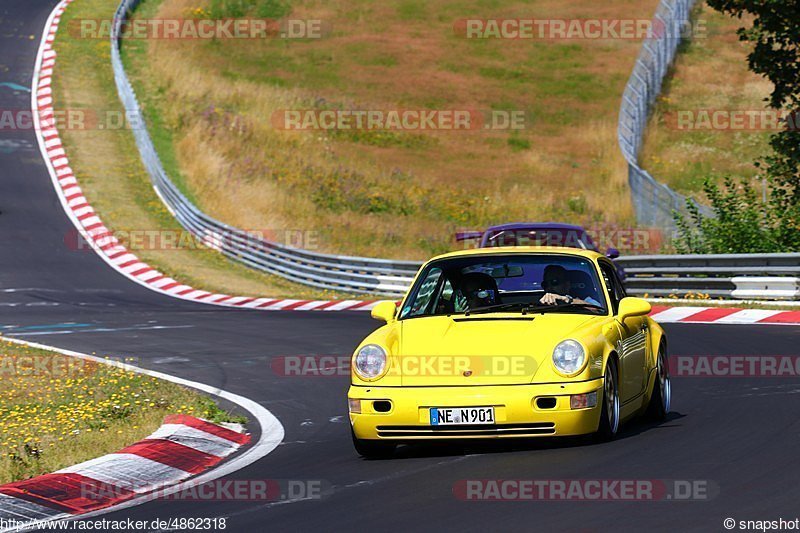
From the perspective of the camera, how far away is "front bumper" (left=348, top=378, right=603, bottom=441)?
866 cm

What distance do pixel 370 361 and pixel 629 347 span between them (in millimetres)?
1988

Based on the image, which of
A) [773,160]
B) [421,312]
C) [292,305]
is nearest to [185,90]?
[292,305]

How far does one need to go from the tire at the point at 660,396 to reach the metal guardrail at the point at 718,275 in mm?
11014

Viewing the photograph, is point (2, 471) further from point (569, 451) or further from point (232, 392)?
point (232, 392)

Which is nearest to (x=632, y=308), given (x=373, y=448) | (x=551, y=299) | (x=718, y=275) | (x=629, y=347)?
(x=629, y=347)

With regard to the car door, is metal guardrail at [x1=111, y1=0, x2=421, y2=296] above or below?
below

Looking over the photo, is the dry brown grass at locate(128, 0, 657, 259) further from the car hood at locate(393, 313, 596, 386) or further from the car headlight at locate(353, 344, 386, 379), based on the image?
the car headlight at locate(353, 344, 386, 379)

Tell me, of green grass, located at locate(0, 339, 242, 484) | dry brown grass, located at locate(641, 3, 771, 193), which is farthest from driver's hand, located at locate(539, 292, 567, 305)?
dry brown grass, located at locate(641, 3, 771, 193)

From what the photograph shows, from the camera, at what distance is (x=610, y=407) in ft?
30.0

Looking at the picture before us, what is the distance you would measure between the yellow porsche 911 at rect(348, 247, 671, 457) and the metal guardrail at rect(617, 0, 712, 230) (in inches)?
701

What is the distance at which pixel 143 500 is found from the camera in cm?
792

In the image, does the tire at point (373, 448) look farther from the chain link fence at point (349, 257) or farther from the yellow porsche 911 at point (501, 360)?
the chain link fence at point (349, 257)

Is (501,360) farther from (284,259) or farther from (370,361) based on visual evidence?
(284,259)

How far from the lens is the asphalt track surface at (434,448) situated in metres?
6.88
